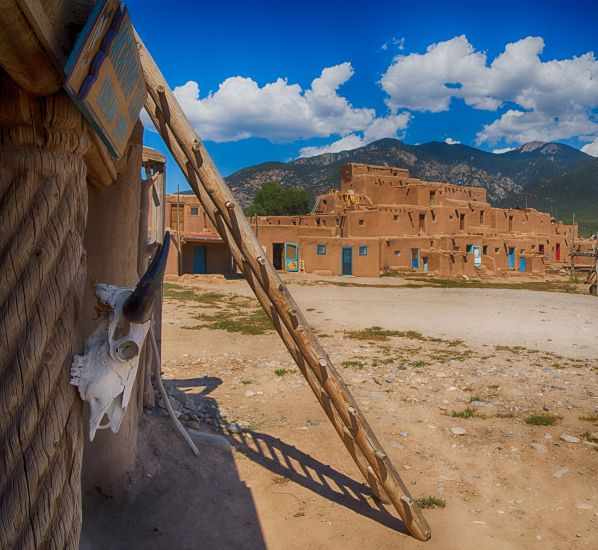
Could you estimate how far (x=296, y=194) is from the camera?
6181 cm

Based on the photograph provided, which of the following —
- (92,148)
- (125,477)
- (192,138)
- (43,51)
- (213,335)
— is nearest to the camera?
(43,51)

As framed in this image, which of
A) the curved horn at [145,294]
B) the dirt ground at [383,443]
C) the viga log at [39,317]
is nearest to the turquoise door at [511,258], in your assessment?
the dirt ground at [383,443]

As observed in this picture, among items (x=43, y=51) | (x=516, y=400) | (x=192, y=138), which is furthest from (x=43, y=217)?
(x=516, y=400)

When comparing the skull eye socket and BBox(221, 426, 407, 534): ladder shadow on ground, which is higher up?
the skull eye socket

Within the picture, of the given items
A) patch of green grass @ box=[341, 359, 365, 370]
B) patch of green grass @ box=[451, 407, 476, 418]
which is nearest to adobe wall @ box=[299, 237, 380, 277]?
patch of green grass @ box=[341, 359, 365, 370]

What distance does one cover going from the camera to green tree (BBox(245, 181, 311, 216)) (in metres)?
60.2

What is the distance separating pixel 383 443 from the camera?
5309mm

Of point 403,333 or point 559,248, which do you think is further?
point 559,248

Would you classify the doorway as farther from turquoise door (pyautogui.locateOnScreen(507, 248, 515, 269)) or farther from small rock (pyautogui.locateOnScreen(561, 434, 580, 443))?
small rock (pyautogui.locateOnScreen(561, 434, 580, 443))

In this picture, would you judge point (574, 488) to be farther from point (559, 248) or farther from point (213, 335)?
point (559, 248)

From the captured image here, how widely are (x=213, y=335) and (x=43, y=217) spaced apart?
9556 mm

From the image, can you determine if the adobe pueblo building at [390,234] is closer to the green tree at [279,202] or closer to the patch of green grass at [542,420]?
the green tree at [279,202]

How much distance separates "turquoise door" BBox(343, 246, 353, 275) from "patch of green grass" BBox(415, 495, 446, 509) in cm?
2690

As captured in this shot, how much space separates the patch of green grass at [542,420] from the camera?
5.79 metres
